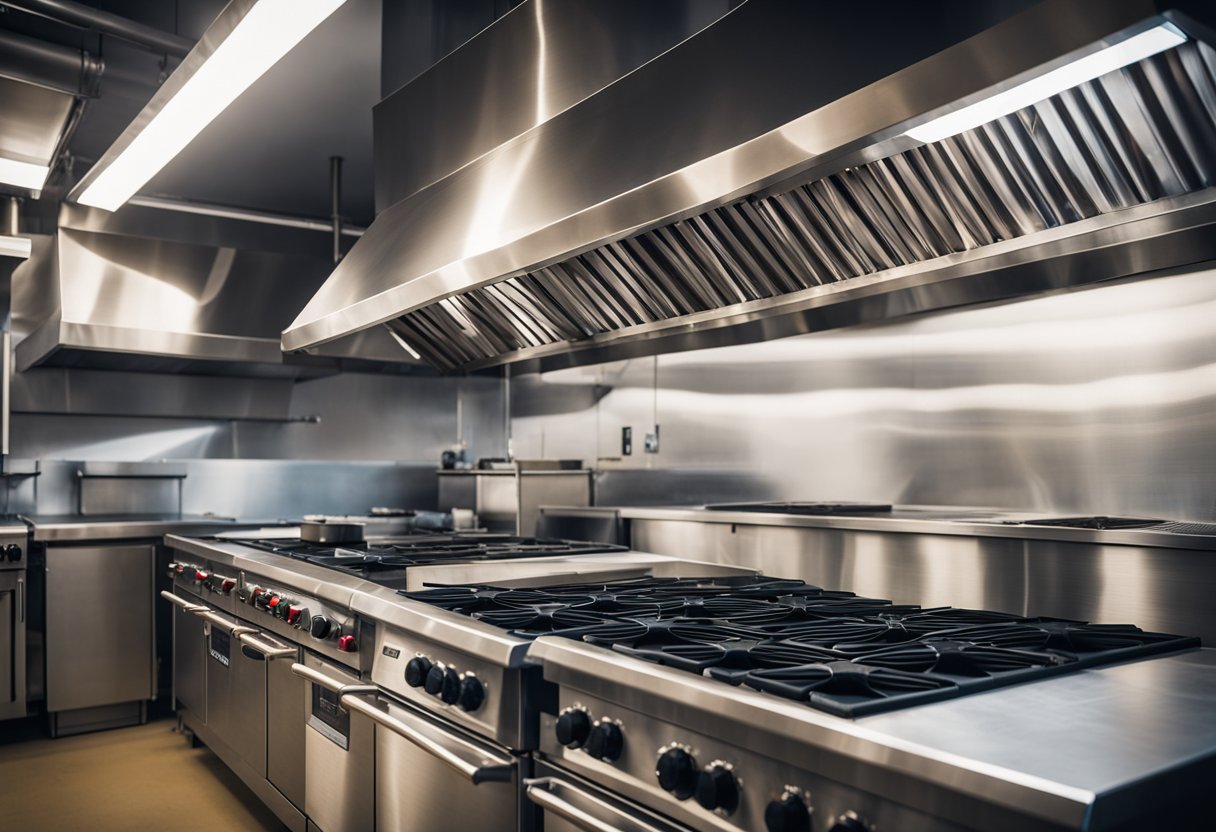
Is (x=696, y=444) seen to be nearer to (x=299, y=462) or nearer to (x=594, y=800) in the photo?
(x=299, y=462)

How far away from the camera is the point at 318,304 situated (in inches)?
125

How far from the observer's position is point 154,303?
453 centimetres

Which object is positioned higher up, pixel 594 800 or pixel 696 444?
pixel 696 444

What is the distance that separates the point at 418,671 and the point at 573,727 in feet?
1.83

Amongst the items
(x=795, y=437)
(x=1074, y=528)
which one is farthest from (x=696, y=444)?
(x=1074, y=528)

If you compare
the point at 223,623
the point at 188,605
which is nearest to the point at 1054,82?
the point at 223,623

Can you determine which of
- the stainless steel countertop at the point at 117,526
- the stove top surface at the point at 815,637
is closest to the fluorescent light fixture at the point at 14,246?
the stainless steel countertop at the point at 117,526

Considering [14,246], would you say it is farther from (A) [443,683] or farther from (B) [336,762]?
(A) [443,683]

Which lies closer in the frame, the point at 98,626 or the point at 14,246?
the point at 14,246

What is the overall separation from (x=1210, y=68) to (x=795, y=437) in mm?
2825

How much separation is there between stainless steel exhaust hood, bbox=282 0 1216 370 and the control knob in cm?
84

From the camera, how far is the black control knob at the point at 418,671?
185 centimetres

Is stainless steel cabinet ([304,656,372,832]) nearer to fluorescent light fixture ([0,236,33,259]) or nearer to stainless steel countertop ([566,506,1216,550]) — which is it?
stainless steel countertop ([566,506,1216,550])

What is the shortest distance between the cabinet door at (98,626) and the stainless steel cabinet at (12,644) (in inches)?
3.9
